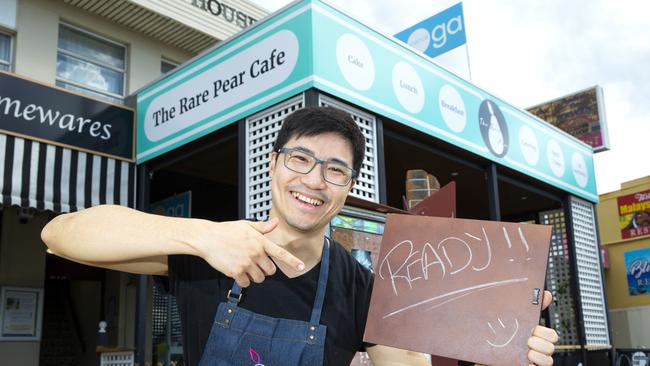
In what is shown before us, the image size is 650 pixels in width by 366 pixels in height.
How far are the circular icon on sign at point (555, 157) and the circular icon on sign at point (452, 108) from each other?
2.29 meters

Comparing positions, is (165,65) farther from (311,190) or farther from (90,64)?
(311,190)

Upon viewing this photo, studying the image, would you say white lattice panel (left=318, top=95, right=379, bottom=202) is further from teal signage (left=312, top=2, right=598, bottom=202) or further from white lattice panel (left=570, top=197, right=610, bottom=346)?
white lattice panel (left=570, top=197, right=610, bottom=346)

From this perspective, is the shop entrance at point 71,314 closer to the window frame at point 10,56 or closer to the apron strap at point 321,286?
the window frame at point 10,56

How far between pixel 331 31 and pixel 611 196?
1563 centimetres

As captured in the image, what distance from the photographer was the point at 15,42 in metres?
7.73

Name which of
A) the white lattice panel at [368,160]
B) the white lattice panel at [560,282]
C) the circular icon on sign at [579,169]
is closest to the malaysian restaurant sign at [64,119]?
the white lattice panel at [368,160]

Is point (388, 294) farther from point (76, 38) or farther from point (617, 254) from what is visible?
point (617, 254)

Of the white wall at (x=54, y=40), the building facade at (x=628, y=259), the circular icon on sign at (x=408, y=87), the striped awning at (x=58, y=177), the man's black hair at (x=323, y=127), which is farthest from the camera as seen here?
the building facade at (x=628, y=259)

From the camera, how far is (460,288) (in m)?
1.67

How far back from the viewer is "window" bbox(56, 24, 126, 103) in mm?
8117

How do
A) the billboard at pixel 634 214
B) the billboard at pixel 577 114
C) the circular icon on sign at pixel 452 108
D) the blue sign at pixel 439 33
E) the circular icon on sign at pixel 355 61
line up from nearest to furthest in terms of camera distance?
the circular icon on sign at pixel 355 61
the circular icon on sign at pixel 452 108
the blue sign at pixel 439 33
the billboard at pixel 577 114
the billboard at pixel 634 214

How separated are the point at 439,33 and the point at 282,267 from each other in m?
8.06

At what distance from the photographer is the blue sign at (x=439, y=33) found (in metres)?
8.82

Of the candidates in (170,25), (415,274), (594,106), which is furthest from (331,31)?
(594,106)
